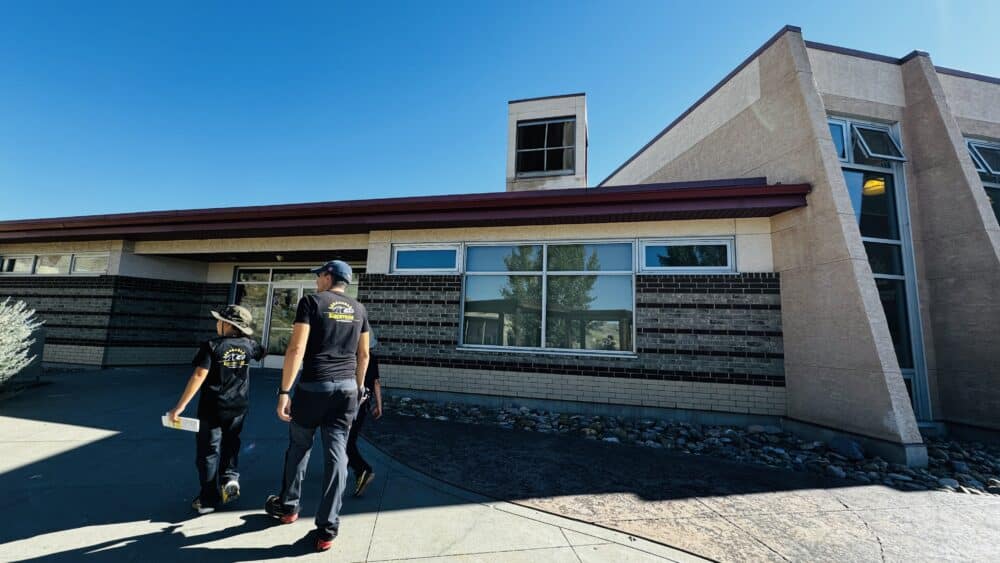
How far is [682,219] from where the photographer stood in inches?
260

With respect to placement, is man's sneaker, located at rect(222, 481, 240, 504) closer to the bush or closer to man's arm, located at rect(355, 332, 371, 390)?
man's arm, located at rect(355, 332, 371, 390)

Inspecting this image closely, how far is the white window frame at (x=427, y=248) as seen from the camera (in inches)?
300

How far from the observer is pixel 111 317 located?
9.70m

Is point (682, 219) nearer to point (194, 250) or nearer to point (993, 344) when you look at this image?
point (993, 344)

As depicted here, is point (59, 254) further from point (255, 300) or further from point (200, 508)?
point (200, 508)

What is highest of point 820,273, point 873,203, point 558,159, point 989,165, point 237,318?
point 558,159

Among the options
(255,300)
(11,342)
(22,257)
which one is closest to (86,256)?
(22,257)

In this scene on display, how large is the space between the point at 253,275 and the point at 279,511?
1002 centimetres

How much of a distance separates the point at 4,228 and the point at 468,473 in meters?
13.9

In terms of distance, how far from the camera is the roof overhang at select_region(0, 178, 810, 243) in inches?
242

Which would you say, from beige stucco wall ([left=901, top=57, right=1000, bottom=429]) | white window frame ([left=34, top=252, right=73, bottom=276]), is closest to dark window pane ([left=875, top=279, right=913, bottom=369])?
beige stucco wall ([left=901, top=57, right=1000, bottom=429])

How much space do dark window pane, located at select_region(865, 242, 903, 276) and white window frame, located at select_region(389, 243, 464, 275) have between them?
6923 mm

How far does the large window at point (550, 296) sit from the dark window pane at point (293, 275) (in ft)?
Answer: 18.0

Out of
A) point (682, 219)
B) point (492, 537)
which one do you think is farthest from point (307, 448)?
point (682, 219)
